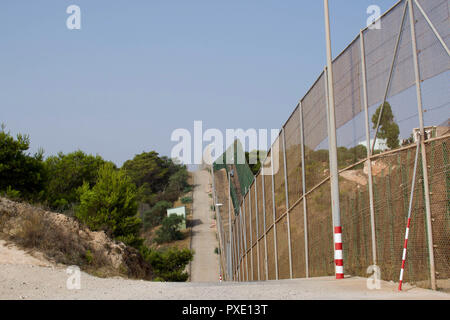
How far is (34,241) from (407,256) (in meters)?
8.79

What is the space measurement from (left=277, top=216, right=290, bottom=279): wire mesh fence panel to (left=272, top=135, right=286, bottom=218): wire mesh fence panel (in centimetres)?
43

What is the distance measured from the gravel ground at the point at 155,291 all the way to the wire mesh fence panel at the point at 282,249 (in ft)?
22.9

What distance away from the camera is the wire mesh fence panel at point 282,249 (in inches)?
701

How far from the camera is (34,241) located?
12.8 m

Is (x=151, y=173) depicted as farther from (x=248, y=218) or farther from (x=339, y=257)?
(x=339, y=257)

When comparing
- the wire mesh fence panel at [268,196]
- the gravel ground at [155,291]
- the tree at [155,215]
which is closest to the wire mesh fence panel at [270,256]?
the wire mesh fence panel at [268,196]

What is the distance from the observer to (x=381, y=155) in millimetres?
10602

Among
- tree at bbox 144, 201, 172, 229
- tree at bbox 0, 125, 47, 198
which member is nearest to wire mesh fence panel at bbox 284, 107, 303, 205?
tree at bbox 0, 125, 47, 198

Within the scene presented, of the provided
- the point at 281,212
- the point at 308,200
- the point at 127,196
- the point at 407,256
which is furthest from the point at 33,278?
the point at 127,196

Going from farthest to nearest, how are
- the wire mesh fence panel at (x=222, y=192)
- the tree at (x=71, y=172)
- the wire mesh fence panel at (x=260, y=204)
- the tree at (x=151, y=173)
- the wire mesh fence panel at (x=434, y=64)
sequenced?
the tree at (x=151, y=173), the wire mesh fence panel at (x=222, y=192), the tree at (x=71, y=172), the wire mesh fence panel at (x=260, y=204), the wire mesh fence panel at (x=434, y=64)

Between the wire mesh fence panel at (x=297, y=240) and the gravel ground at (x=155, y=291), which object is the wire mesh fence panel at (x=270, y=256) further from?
the gravel ground at (x=155, y=291)

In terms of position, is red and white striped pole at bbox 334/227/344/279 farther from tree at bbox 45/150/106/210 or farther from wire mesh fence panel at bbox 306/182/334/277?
tree at bbox 45/150/106/210

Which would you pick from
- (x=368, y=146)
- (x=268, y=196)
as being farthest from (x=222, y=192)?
(x=368, y=146)

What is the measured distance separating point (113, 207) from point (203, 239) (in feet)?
121
